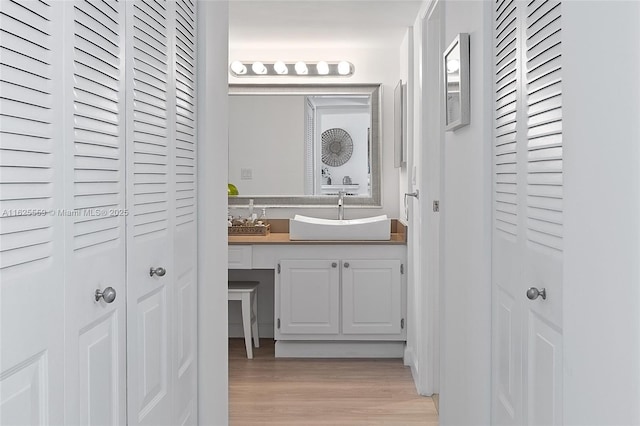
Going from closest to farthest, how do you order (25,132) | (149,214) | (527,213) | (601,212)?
(601,212)
(25,132)
(527,213)
(149,214)

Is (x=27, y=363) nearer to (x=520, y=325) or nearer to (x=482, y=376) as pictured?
(x=520, y=325)

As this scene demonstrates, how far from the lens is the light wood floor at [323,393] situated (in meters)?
3.25

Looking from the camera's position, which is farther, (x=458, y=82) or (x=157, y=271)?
(x=458, y=82)

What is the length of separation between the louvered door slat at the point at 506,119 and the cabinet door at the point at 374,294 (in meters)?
2.39

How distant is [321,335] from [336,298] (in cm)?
27

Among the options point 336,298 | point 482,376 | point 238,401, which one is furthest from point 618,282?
point 336,298

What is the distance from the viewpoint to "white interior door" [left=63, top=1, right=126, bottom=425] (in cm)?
124

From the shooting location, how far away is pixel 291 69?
4898 mm

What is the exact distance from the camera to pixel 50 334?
114 centimetres

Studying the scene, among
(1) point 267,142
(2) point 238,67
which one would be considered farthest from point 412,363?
(2) point 238,67

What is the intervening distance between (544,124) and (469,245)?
77 cm

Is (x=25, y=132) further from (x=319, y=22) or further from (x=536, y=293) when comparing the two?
(x=319, y=22)

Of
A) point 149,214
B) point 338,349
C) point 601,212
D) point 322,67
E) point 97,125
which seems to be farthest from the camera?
point 322,67

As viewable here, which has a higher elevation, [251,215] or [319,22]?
[319,22]
